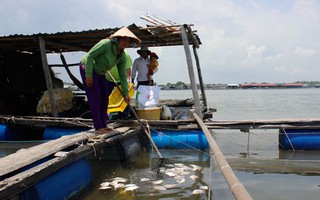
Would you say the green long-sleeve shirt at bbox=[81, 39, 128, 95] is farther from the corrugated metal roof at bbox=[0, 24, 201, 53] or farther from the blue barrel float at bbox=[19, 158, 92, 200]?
the corrugated metal roof at bbox=[0, 24, 201, 53]

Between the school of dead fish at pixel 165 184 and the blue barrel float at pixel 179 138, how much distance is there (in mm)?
1343

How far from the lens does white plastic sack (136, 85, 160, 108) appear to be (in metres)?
8.16

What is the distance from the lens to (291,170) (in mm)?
5988

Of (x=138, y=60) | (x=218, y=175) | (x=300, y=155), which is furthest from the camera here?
(x=138, y=60)

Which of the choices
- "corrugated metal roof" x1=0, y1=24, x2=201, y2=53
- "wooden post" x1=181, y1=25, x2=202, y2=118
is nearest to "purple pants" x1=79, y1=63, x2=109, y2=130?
"corrugated metal roof" x1=0, y1=24, x2=201, y2=53

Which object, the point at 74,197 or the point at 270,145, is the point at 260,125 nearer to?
the point at 270,145

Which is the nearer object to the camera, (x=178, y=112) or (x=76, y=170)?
(x=76, y=170)

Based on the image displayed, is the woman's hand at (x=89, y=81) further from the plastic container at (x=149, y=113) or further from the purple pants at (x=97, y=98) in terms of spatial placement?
the plastic container at (x=149, y=113)

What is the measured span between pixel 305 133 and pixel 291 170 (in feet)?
5.40

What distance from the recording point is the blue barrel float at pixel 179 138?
744cm

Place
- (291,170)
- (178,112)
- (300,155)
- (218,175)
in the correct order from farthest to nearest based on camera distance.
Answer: (178,112), (300,155), (291,170), (218,175)

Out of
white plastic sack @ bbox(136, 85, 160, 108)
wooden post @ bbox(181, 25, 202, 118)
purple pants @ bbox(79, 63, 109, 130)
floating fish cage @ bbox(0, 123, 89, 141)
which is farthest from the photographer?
white plastic sack @ bbox(136, 85, 160, 108)

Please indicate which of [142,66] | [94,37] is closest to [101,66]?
[142,66]

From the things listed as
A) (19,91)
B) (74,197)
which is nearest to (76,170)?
(74,197)
